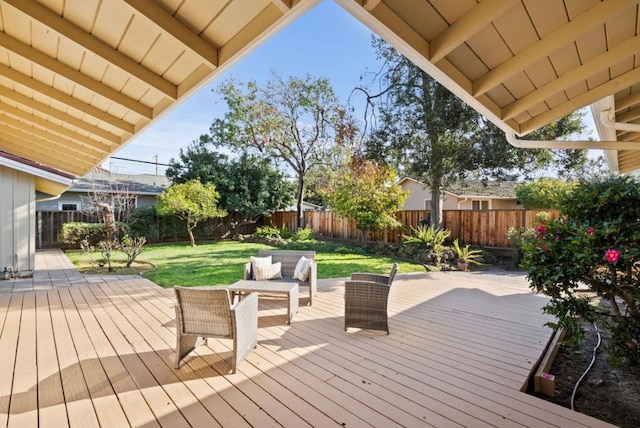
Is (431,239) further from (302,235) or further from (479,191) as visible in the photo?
(479,191)

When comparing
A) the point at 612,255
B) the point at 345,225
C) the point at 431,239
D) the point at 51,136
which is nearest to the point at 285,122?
the point at 345,225

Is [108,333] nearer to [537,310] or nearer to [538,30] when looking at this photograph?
[538,30]

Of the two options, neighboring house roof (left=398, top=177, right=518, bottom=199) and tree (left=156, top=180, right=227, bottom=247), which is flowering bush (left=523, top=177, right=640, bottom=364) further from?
neighboring house roof (left=398, top=177, right=518, bottom=199)

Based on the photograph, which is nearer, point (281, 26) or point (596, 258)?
point (281, 26)

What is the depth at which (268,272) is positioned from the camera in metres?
5.29

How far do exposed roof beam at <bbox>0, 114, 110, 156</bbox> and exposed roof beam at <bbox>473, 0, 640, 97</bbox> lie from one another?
4595 mm

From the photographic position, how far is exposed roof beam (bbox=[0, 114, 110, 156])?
4.07m

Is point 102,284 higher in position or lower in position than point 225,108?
lower

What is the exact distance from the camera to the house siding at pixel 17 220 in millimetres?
6961

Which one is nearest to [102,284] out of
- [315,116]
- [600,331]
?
[600,331]

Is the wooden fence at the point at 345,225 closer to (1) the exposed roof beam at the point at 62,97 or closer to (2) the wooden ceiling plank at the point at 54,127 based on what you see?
(2) the wooden ceiling plank at the point at 54,127

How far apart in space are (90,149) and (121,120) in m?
1.72

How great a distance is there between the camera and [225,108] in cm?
1702

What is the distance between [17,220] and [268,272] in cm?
617
